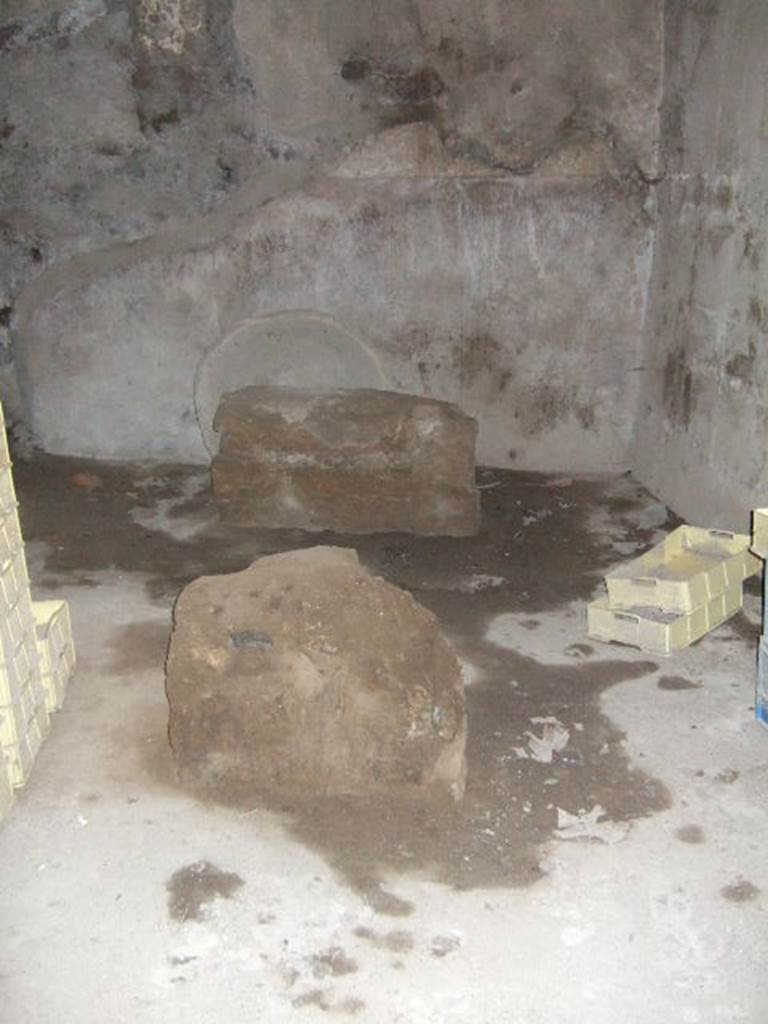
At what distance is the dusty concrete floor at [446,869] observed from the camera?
277 centimetres

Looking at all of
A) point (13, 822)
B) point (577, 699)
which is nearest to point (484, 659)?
point (577, 699)

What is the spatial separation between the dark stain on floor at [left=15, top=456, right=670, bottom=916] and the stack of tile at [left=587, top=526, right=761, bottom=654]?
0.58 feet

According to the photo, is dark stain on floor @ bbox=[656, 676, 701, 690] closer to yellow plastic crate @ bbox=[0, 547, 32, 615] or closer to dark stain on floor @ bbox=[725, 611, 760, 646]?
dark stain on floor @ bbox=[725, 611, 760, 646]

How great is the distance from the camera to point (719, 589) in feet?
15.7

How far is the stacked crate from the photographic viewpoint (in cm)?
353

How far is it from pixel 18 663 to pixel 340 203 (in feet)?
13.9

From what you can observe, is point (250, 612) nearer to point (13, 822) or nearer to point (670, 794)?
point (13, 822)

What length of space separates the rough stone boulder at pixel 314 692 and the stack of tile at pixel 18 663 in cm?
56

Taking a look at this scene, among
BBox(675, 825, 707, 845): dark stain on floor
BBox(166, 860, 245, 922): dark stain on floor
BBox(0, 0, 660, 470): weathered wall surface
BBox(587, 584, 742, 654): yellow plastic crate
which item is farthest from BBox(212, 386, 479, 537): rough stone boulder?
BBox(166, 860, 245, 922): dark stain on floor

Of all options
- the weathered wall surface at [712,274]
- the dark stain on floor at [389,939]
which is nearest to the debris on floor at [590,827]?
the dark stain on floor at [389,939]

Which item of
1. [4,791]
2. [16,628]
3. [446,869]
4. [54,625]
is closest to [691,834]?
[446,869]

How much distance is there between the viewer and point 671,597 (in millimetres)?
4637

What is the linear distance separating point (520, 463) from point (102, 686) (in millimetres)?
3739

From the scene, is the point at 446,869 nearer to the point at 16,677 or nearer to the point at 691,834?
the point at 691,834
